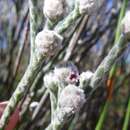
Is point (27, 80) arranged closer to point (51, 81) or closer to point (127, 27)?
point (51, 81)

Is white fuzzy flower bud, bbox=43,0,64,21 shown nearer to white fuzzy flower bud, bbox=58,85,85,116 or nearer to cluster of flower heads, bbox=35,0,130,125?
cluster of flower heads, bbox=35,0,130,125

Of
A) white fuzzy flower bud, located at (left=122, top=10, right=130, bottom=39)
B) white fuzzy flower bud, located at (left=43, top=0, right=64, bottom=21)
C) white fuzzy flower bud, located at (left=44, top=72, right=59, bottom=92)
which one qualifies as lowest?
white fuzzy flower bud, located at (left=44, top=72, right=59, bottom=92)

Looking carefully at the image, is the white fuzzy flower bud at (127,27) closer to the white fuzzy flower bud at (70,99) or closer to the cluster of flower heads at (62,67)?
the cluster of flower heads at (62,67)

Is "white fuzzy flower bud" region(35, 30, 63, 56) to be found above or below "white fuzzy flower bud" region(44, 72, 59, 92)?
above

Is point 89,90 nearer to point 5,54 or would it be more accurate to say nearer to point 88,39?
point 88,39

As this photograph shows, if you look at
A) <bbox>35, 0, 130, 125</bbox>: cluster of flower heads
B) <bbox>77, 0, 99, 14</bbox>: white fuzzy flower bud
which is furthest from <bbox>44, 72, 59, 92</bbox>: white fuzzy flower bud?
<bbox>77, 0, 99, 14</bbox>: white fuzzy flower bud

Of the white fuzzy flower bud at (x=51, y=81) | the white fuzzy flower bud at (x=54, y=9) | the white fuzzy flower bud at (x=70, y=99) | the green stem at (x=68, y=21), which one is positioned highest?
the white fuzzy flower bud at (x=54, y=9)

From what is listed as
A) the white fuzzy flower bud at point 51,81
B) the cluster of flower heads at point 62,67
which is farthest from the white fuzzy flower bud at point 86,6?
the white fuzzy flower bud at point 51,81
